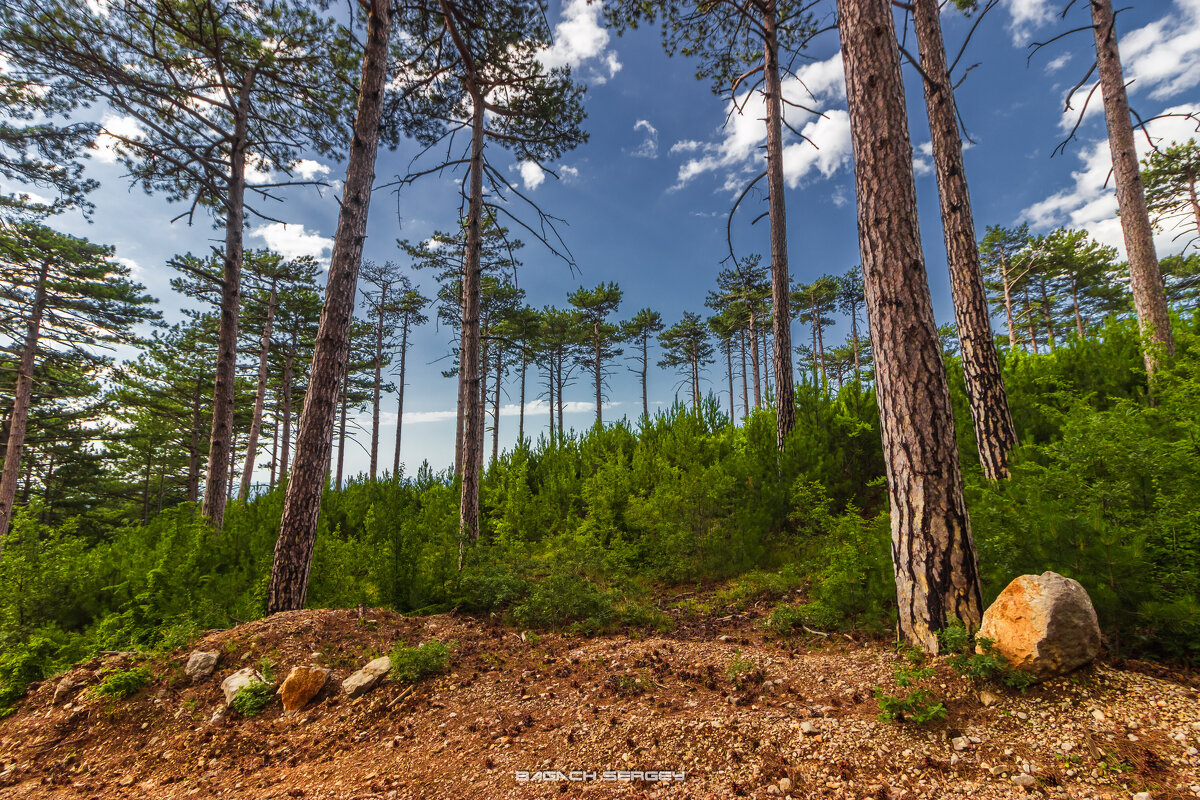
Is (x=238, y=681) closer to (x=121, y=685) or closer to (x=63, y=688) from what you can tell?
(x=121, y=685)

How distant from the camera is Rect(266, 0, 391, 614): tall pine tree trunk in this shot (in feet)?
15.6

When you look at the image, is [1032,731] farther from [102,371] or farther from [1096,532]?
[102,371]

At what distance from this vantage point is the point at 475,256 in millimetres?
7785

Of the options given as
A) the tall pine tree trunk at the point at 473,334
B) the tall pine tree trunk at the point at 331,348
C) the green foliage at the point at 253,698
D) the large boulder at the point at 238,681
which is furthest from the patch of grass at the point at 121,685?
the tall pine tree trunk at the point at 473,334

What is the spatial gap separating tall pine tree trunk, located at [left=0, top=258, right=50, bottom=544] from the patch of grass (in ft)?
47.7

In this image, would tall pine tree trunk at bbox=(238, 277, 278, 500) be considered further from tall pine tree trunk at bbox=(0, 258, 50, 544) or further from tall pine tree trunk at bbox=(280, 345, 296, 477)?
tall pine tree trunk at bbox=(0, 258, 50, 544)

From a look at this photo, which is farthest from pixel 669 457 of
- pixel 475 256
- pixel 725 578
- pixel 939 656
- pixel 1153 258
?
pixel 1153 258

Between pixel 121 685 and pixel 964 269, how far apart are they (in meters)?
9.98

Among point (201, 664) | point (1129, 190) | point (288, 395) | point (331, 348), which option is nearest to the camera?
point (201, 664)

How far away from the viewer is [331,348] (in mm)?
4922

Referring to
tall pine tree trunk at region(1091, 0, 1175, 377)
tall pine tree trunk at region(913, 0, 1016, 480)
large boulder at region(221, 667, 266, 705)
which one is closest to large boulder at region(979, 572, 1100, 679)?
tall pine tree trunk at region(913, 0, 1016, 480)

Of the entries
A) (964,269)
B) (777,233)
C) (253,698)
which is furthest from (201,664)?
(777,233)

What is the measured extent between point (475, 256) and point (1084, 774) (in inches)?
335

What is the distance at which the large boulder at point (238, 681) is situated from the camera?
11.0 ft
